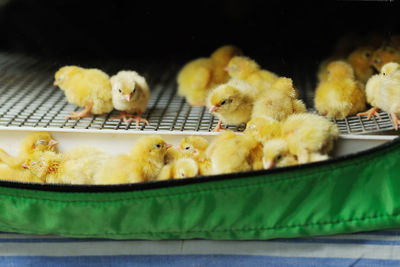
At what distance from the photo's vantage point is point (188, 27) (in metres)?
1.79

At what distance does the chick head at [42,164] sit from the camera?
1093mm

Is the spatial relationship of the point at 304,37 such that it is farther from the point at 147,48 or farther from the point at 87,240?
the point at 87,240

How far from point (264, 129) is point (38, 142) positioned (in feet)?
1.79

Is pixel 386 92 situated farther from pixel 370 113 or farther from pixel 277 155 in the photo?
pixel 277 155

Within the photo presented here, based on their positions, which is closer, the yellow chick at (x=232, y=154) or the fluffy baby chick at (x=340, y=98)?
the yellow chick at (x=232, y=154)

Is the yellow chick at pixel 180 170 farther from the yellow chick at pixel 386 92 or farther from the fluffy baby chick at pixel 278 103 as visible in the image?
the yellow chick at pixel 386 92

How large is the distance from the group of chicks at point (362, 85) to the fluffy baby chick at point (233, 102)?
212 mm

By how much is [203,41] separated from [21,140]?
847 millimetres

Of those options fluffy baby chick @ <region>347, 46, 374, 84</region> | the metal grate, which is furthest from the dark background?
fluffy baby chick @ <region>347, 46, 374, 84</region>

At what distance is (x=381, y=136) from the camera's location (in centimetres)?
103

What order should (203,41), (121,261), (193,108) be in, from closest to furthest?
(121,261), (193,108), (203,41)

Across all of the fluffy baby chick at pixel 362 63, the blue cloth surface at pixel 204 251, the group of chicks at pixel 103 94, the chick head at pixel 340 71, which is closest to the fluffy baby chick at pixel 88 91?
the group of chicks at pixel 103 94

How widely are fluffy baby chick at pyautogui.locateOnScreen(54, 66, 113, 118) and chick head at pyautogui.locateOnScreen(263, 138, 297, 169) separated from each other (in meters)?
0.56

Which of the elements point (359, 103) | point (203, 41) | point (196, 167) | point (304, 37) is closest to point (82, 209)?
point (196, 167)
